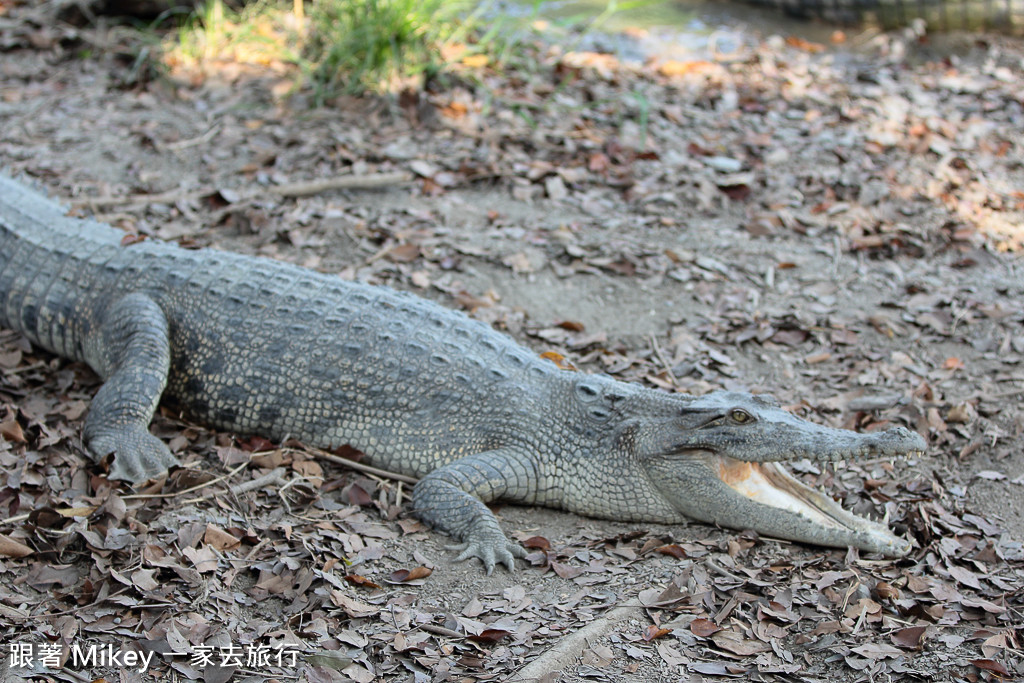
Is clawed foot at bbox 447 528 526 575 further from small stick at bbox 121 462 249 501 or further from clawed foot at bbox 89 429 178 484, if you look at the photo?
clawed foot at bbox 89 429 178 484

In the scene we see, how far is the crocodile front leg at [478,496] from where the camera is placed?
155 inches

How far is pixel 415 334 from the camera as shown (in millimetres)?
4535

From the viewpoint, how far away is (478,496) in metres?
4.21

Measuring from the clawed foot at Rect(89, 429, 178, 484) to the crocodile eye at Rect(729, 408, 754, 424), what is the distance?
2.61 metres

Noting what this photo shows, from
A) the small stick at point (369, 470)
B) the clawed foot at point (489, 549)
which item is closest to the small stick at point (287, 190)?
the small stick at point (369, 470)

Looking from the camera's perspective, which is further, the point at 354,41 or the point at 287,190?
the point at 354,41

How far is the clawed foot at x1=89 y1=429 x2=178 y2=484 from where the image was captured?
407cm

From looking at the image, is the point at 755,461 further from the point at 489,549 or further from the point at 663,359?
the point at 663,359

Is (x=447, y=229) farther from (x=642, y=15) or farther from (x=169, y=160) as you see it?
(x=642, y=15)

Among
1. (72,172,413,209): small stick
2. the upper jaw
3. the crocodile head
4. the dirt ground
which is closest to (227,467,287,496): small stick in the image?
the dirt ground

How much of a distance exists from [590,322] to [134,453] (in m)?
2.76

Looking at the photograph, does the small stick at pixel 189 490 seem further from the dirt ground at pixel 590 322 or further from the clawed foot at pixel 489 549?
the clawed foot at pixel 489 549

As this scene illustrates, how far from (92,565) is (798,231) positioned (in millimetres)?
5117

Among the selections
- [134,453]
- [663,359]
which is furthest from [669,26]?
[134,453]
